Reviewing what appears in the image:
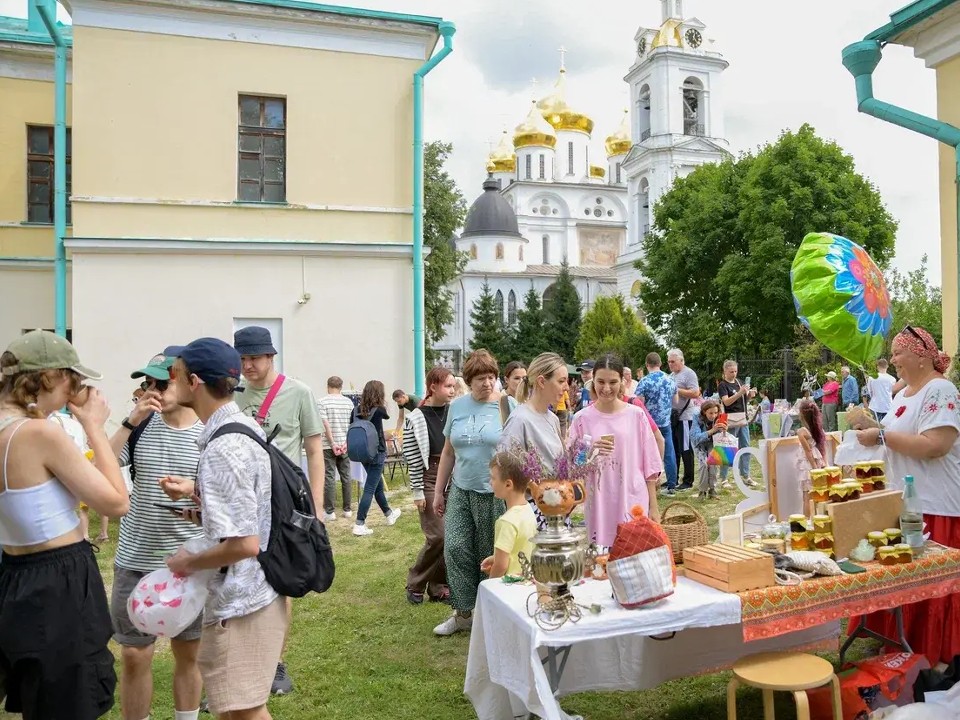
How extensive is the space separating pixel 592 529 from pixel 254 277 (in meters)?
8.70

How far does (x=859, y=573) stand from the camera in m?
3.40

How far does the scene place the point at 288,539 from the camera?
8.82 feet

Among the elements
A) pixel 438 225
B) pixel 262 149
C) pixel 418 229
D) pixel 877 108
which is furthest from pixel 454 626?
pixel 438 225

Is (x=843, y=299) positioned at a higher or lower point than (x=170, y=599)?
higher

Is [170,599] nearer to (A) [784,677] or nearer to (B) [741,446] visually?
(A) [784,677]

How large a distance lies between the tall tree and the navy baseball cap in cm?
4887

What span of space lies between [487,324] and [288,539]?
5277cm

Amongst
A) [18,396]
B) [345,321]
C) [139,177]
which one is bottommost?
[18,396]

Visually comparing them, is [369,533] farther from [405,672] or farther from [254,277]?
[254,277]

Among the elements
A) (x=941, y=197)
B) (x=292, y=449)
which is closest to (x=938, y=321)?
(x=941, y=197)

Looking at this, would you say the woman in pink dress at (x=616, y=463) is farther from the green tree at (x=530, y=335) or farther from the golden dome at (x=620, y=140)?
the golden dome at (x=620, y=140)

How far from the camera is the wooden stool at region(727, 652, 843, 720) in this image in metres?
3.08

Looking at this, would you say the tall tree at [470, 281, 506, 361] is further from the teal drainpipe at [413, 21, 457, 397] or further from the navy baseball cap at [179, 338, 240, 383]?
the navy baseball cap at [179, 338, 240, 383]

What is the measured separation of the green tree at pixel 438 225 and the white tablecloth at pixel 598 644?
20952mm
